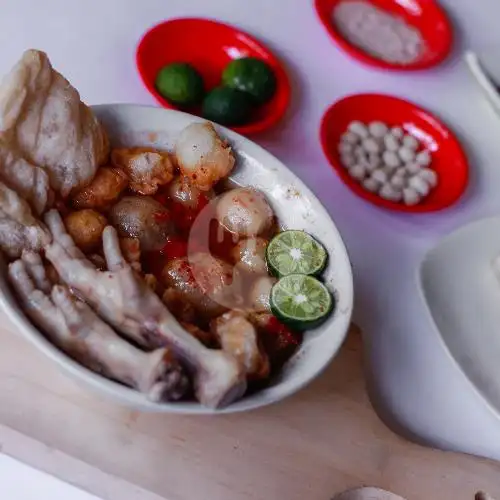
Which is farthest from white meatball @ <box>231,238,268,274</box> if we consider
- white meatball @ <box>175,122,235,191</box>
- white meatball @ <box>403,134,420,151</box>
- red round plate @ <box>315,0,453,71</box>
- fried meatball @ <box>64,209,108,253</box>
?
red round plate @ <box>315,0,453,71</box>

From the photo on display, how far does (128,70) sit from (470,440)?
0.99 m

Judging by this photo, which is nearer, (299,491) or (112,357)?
(112,357)

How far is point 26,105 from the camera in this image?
3.20 feet

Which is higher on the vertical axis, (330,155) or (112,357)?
(330,155)

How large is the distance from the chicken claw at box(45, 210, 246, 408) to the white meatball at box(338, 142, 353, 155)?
677 mm

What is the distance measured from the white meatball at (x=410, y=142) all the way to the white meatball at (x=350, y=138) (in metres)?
0.12

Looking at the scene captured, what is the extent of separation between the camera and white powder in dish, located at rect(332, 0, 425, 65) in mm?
1701

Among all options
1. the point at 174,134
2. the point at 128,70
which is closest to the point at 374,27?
the point at 128,70

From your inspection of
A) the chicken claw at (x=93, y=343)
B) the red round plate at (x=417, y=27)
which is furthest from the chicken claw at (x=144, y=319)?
the red round plate at (x=417, y=27)

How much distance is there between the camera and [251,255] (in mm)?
1104

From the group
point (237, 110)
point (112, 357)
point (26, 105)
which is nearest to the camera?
point (112, 357)

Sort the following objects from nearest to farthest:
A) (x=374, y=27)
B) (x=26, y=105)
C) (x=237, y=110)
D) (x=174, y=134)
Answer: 1. (x=26, y=105)
2. (x=174, y=134)
3. (x=237, y=110)
4. (x=374, y=27)

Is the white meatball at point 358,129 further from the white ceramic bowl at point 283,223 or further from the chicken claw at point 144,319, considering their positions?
the chicken claw at point 144,319

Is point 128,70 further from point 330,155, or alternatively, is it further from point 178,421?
point 178,421
